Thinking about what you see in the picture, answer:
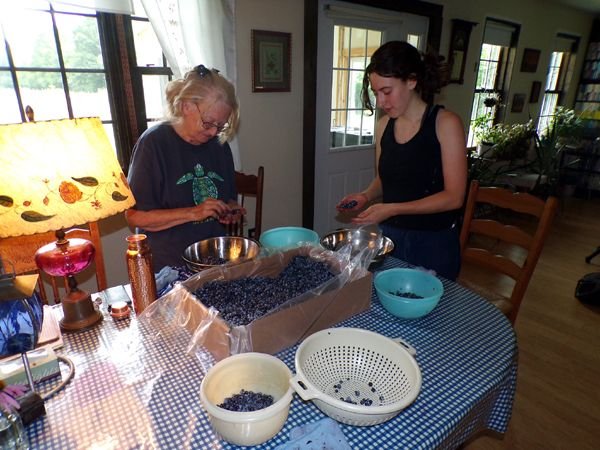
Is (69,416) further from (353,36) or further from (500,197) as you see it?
(353,36)

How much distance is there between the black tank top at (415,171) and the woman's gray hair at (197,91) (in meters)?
0.66

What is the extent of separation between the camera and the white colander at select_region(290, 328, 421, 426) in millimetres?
753

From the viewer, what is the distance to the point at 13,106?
5.87ft

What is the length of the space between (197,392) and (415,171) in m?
1.11

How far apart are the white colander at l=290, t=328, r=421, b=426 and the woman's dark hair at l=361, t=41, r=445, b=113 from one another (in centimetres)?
96

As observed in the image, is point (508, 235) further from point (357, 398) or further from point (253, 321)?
point (253, 321)

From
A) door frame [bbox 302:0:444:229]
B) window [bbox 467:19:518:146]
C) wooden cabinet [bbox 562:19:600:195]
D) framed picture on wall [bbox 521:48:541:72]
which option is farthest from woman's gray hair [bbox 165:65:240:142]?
framed picture on wall [bbox 521:48:541:72]

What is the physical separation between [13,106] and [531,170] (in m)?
4.66

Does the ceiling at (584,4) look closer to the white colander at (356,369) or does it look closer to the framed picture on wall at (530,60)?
the framed picture on wall at (530,60)

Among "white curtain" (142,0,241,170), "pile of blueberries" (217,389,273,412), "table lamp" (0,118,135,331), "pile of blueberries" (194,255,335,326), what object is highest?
"white curtain" (142,0,241,170)

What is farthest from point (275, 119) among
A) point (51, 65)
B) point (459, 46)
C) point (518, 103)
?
point (518, 103)

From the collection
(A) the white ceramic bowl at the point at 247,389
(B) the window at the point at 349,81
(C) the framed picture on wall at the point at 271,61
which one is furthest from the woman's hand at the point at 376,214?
(B) the window at the point at 349,81

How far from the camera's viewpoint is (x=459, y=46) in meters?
3.79

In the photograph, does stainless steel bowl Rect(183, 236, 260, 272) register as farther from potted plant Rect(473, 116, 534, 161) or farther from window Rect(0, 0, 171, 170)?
potted plant Rect(473, 116, 534, 161)
